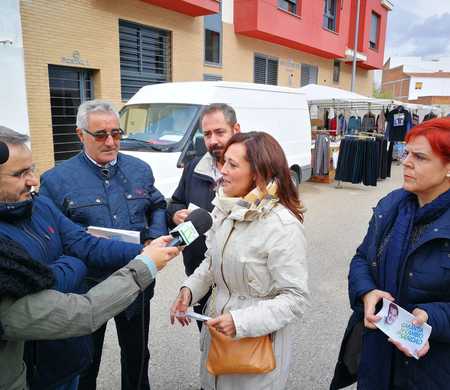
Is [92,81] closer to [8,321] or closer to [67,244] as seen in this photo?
[67,244]

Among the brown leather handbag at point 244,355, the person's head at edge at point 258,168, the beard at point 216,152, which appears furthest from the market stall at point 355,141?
the brown leather handbag at point 244,355

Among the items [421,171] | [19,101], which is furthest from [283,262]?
[19,101]

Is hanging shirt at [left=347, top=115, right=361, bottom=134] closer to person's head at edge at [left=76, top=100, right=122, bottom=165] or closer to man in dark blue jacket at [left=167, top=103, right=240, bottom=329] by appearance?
man in dark blue jacket at [left=167, top=103, right=240, bottom=329]

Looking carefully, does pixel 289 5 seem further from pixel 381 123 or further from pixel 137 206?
pixel 137 206

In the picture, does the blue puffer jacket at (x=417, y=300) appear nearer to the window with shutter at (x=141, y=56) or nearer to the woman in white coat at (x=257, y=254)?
the woman in white coat at (x=257, y=254)

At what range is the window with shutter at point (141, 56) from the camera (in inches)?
426

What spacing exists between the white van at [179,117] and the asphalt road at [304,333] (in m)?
1.59

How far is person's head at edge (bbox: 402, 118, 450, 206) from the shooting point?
178 centimetres

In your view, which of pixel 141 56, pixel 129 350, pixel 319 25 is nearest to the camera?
pixel 129 350

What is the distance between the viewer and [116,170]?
242 centimetres

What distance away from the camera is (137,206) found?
2.42 metres

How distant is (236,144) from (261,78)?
15.2m

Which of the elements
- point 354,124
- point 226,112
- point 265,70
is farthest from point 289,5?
point 226,112

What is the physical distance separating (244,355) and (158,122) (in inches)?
213
